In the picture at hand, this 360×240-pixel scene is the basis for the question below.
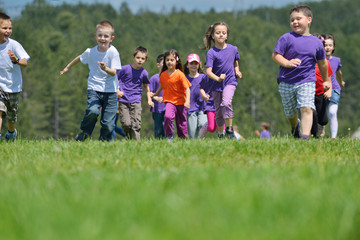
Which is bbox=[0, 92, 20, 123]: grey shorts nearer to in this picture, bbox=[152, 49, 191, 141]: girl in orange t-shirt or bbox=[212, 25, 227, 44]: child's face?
bbox=[152, 49, 191, 141]: girl in orange t-shirt

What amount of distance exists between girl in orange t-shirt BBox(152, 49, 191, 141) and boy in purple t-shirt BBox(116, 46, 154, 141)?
1.07 metres

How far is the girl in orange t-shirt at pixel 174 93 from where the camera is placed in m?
10.8

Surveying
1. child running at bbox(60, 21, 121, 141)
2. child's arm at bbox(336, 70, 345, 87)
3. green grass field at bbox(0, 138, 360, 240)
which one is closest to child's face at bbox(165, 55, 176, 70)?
child running at bbox(60, 21, 121, 141)

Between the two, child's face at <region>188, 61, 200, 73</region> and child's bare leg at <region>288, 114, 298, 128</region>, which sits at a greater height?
child's face at <region>188, 61, 200, 73</region>

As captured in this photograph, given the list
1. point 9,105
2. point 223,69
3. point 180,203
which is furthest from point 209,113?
point 180,203

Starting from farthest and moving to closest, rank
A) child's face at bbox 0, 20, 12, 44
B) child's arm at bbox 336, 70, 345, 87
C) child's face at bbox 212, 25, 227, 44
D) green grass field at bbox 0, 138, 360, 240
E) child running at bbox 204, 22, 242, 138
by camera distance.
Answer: child's arm at bbox 336, 70, 345, 87 → child's face at bbox 212, 25, 227, 44 → child running at bbox 204, 22, 242, 138 → child's face at bbox 0, 20, 12, 44 → green grass field at bbox 0, 138, 360, 240

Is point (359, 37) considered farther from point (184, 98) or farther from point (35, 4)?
point (184, 98)

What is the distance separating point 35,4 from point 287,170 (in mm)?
173081

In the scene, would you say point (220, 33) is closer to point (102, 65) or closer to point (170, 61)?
point (170, 61)

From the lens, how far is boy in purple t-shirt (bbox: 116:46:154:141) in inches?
474

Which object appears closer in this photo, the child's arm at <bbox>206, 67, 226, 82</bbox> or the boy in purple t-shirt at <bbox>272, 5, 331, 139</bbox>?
the boy in purple t-shirt at <bbox>272, 5, 331, 139</bbox>

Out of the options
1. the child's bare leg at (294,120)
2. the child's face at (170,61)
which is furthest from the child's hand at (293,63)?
the child's face at (170,61)

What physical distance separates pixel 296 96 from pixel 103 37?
3790 millimetres

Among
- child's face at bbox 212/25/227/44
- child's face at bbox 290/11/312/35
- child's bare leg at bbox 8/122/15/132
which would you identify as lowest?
child's bare leg at bbox 8/122/15/132
